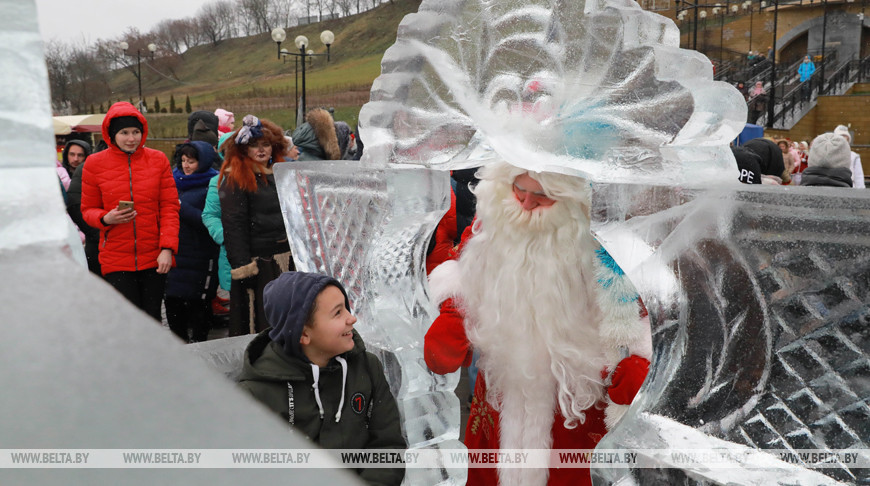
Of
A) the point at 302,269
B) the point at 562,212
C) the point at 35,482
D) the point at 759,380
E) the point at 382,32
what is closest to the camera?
the point at 35,482

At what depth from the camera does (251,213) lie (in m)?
3.71

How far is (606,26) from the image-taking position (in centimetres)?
148

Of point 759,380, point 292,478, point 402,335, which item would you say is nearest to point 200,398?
A: point 292,478

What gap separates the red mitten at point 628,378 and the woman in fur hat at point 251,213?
2370 mm

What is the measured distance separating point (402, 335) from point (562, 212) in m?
0.64

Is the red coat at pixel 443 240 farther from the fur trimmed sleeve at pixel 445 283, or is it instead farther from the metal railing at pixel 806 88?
the metal railing at pixel 806 88

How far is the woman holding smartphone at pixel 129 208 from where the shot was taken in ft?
11.5

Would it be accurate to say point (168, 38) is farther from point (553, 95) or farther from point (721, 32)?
point (721, 32)

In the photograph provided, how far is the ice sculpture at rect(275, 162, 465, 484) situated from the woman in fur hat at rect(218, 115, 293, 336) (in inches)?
57.0

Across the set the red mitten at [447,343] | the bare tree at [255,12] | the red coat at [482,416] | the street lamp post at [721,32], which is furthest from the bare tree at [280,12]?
the street lamp post at [721,32]

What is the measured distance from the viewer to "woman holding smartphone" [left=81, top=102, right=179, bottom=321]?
351cm

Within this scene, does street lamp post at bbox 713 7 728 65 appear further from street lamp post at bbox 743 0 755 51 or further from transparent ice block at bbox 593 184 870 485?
transparent ice block at bbox 593 184 870 485

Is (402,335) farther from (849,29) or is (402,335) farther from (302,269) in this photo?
(849,29)

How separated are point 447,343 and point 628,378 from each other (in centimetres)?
54
